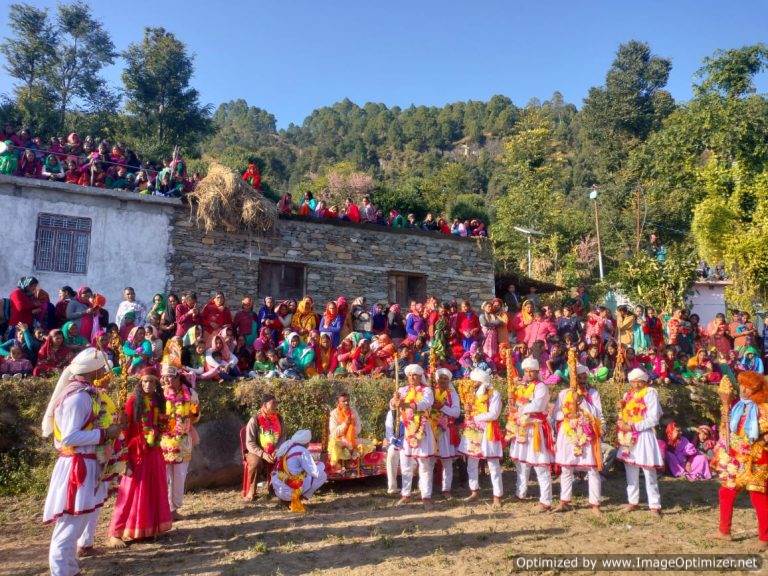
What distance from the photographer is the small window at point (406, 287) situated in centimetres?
1595

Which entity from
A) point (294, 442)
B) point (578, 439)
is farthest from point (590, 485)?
point (294, 442)

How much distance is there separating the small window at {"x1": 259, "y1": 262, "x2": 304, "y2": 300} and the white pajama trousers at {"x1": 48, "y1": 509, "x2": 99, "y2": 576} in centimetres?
948

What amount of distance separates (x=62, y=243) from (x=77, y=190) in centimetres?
111

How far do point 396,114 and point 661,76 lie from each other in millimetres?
53464

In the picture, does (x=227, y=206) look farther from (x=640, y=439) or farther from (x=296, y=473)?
(x=640, y=439)

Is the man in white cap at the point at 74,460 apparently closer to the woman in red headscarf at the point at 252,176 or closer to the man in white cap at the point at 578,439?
the man in white cap at the point at 578,439

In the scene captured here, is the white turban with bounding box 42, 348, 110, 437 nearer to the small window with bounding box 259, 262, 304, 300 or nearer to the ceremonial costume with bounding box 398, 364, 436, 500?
the ceremonial costume with bounding box 398, 364, 436, 500

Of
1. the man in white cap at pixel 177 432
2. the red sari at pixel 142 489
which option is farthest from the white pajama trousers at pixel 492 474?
the red sari at pixel 142 489

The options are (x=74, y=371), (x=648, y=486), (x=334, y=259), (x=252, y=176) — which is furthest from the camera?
(x=252, y=176)

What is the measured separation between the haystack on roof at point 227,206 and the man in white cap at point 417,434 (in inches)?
293

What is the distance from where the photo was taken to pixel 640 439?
757 centimetres

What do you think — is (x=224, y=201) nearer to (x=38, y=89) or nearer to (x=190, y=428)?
(x=190, y=428)

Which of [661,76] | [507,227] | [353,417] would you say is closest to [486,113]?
[661,76]

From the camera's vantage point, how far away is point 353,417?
895 cm
